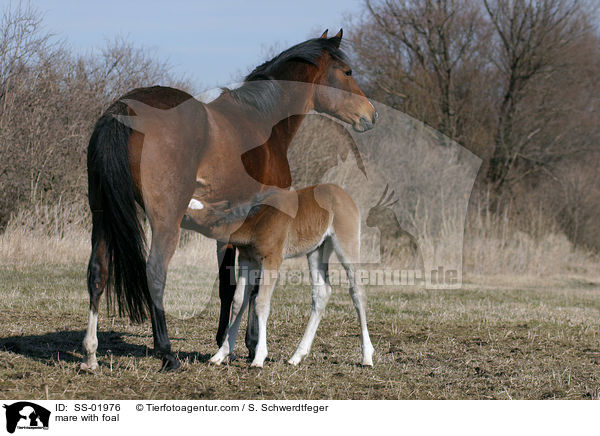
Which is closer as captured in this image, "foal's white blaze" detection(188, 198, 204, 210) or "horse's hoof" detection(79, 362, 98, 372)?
"horse's hoof" detection(79, 362, 98, 372)

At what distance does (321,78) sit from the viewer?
6.61 meters

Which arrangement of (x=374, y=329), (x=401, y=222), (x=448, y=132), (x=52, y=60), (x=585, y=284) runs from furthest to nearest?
(x=448, y=132), (x=401, y=222), (x=52, y=60), (x=585, y=284), (x=374, y=329)

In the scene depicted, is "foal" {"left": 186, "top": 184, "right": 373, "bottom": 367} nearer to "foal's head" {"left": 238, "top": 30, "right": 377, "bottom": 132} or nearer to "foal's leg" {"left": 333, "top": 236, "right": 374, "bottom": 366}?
"foal's leg" {"left": 333, "top": 236, "right": 374, "bottom": 366}

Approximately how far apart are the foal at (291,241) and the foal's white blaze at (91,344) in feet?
3.23

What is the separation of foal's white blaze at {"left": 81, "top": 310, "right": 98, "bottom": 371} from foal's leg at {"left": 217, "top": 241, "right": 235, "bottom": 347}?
4.07 feet

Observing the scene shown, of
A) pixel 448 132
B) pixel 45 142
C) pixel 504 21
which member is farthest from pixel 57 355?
pixel 504 21

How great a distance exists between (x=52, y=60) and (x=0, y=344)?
12.9 meters

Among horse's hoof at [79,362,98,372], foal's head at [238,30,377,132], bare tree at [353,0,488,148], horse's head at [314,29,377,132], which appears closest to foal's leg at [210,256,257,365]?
horse's hoof at [79,362,98,372]

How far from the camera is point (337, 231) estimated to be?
5.91 metres

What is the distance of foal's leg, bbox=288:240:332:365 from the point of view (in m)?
5.81

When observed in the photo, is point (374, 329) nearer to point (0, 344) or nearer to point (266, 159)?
point (266, 159)
